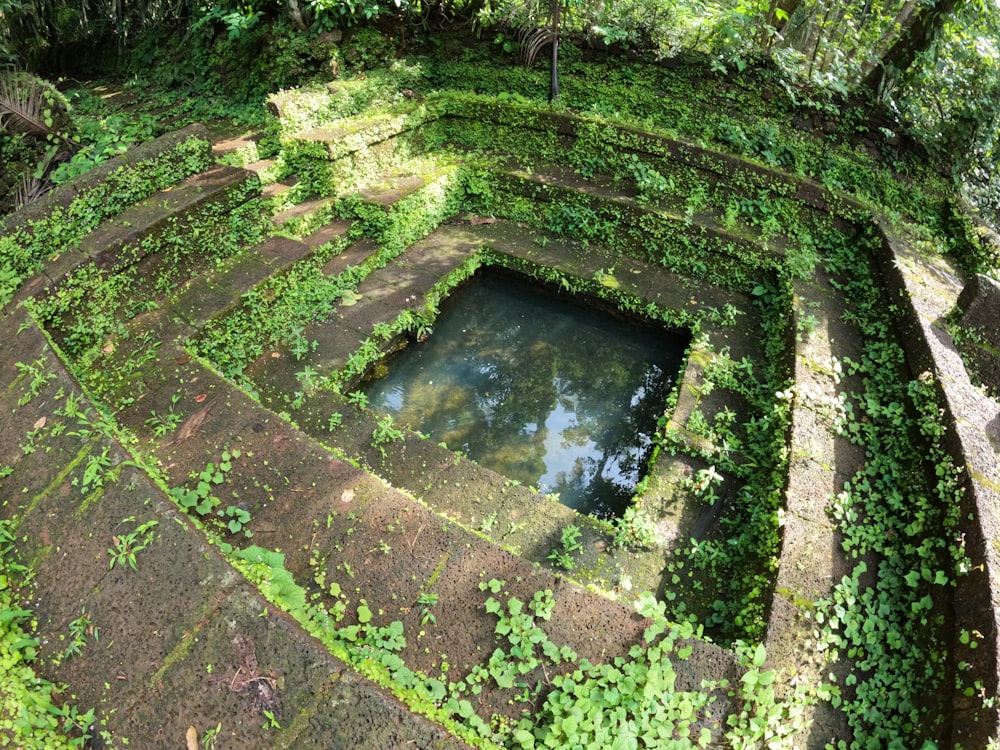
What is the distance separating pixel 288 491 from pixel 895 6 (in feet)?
32.2

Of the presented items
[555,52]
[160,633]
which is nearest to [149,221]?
[160,633]

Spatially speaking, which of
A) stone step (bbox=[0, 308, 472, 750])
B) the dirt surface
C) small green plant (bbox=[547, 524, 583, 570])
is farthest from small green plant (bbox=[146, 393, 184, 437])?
small green plant (bbox=[547, 524, 583, 570])

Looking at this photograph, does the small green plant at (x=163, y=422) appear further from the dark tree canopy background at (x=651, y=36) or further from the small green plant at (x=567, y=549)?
the dark tree canopy background at (x=651, y=36)

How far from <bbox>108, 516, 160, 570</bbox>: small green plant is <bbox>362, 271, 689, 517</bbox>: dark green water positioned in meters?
2.07

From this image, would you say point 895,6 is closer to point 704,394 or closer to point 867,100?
point 867,100

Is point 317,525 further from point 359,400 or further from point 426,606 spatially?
point 359,400

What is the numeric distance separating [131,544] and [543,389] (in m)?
3.21

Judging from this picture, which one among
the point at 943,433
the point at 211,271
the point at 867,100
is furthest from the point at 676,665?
the point at 867,100

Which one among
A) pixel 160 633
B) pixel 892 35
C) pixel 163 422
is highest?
pixel 892 35

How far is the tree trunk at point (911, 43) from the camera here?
5967 millimetres

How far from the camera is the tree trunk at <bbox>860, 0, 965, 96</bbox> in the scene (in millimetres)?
5967

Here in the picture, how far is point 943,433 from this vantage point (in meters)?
3.73

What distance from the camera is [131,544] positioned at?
2863mm

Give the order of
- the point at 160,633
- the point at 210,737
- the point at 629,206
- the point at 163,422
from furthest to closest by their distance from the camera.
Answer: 1. the point at 629,206
2. the point at 163,422
3. the point at 160,633
4. the point at 210,737
